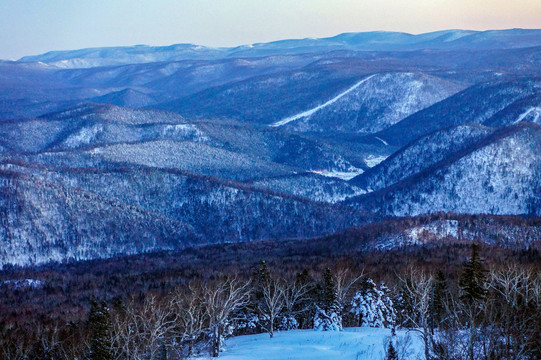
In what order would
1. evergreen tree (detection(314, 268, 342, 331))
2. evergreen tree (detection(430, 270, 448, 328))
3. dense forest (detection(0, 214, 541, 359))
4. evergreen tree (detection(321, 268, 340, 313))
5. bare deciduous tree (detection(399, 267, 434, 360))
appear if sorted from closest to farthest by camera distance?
dense forest (detection(0, 214, 541, 359)) < bare deciduous tree (detection(399, 267, 434, 360)) < evergreen tree (detection(314, 268, 342, 331)) < evergreen tree (detection(430, 270, 448, 328)) < evergreen tree (detection(321, 268, 340, 313))

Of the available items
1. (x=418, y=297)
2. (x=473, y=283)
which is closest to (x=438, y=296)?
(x=418, y=297)

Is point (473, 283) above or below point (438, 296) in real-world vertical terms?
above

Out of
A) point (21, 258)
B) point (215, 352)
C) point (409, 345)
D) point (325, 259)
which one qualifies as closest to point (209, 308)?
point (215, 352)

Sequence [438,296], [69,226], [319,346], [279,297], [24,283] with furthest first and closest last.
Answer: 1. [69,226]
2. [24,283]
3. [279,297]
4. [438,296]
5. [319,346]

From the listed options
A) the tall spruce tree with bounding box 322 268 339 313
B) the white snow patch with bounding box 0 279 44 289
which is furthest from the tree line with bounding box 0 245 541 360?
the white snow patch with bounding box 0 279 44 289

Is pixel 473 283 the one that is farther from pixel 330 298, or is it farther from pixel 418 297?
pixel 330 298

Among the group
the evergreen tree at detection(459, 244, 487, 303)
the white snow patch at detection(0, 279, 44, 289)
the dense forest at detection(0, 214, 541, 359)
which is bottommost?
the white snow patch at detection(0, 279, 44, 289)

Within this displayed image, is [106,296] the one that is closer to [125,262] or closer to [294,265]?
[294,265]

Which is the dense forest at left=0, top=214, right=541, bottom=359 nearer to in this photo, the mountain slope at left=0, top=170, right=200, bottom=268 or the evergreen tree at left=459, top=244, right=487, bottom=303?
the evergreen tree at left=459, top=244, right=487, bottom=303
